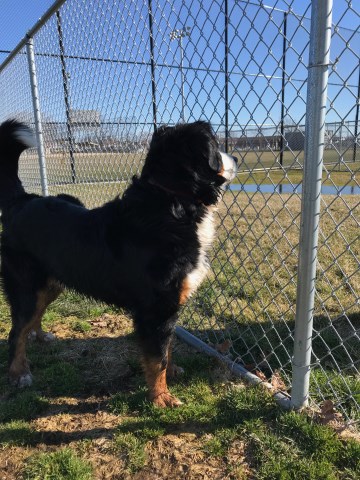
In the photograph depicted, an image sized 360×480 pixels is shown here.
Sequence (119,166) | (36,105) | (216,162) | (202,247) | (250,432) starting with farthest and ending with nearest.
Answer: (36,105), (119,166), (202,247), (216,162), (250,432)

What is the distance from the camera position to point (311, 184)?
1.74 meters

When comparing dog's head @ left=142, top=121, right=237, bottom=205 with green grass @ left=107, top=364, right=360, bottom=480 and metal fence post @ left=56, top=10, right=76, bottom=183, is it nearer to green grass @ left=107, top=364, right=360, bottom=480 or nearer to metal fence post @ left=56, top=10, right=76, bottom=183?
green grass @ left=107, top=364, right=360, bottom=480

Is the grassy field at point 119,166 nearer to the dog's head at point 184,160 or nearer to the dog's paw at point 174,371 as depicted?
the dog's head at point 184,160

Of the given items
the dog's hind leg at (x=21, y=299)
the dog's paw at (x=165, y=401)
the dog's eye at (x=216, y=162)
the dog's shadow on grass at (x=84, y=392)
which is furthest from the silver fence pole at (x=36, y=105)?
the dog's paw at (x=165, y=401)

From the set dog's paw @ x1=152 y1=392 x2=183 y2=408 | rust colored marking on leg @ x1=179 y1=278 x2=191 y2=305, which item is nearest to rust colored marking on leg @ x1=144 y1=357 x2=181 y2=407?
dog's paw @ x1=152 y1=392 x2=183 y2=408

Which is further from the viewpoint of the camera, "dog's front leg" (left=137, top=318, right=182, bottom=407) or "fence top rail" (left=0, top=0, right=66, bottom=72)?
"fence top rail" (left=0, top=0, right=66, bottom=72)

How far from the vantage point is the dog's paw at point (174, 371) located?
A: 2595 mm

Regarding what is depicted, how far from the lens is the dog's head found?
2.10 meters

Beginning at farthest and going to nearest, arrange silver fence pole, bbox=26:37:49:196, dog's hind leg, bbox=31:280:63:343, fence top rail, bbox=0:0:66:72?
silver fence pole, bbox=26:37:49:196 → fence top rail, bbox=0:0:66:72 → dog's hind leg, bbox=31:280:63:343

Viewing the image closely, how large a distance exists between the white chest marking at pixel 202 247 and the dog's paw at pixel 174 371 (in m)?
0.65

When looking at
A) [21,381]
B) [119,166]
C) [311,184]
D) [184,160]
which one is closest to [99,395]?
[21,381]

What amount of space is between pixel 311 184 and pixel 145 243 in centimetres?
95

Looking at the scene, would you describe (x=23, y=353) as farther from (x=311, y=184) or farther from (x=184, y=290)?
(x=311, y=184)

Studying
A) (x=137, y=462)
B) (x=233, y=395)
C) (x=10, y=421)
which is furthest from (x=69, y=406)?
(x=233, y=395)
